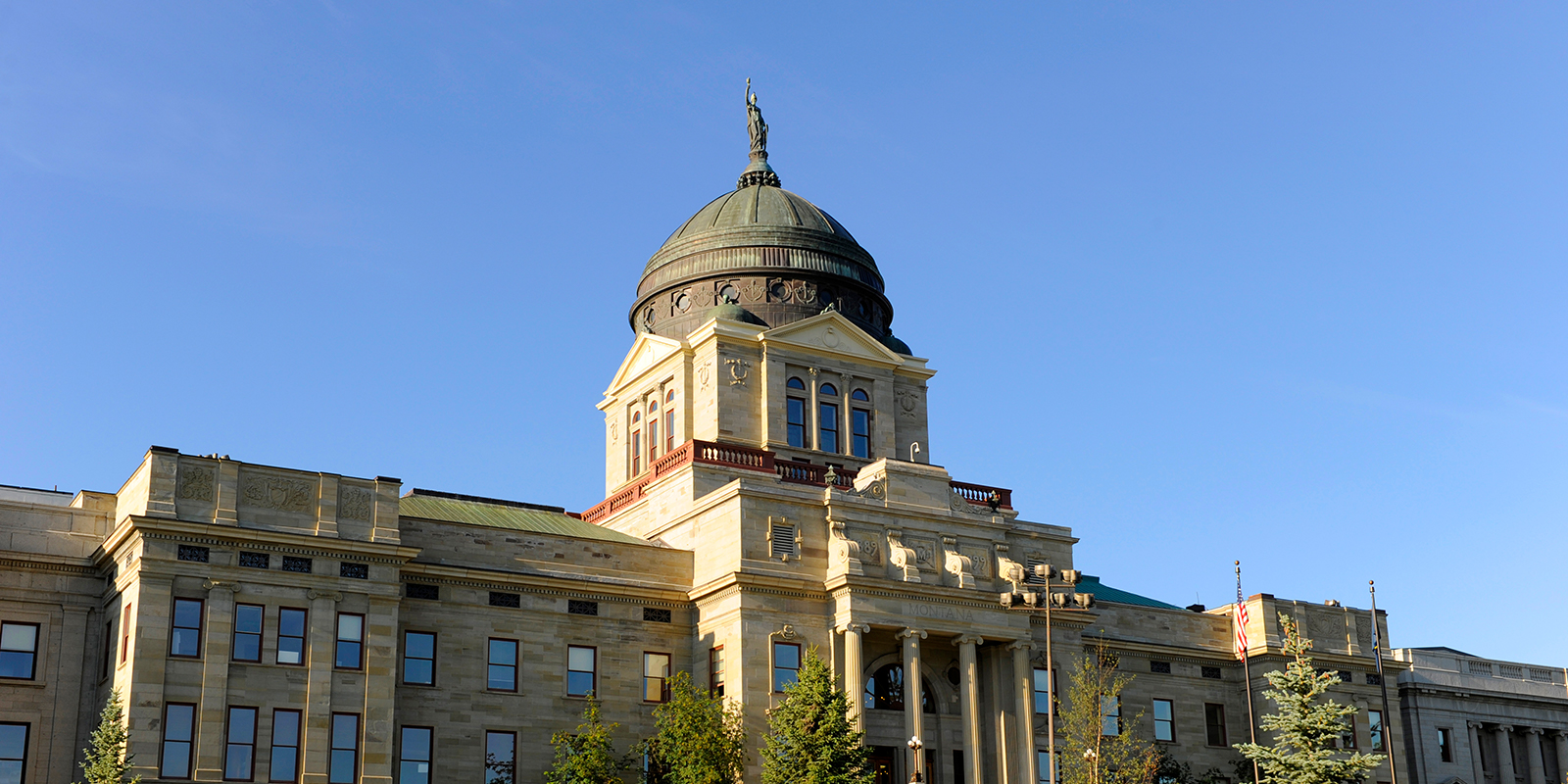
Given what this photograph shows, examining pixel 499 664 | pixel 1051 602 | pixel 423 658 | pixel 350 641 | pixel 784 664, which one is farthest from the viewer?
pixel 784 664

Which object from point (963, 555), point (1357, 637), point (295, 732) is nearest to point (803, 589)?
point (963, 555)

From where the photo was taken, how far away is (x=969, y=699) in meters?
53.7

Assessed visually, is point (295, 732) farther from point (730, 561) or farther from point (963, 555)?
point (963, 555)

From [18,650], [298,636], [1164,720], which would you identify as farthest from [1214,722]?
[18,650]

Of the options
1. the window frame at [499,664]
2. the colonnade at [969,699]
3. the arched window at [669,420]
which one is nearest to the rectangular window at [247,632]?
the window frame at [499,664]

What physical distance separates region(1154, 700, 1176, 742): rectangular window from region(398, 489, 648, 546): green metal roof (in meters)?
20.0

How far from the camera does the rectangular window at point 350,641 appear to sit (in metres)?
Answer: 47.8

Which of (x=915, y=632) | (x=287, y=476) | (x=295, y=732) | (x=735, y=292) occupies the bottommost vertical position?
(x=295, y=732)

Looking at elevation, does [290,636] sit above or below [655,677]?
above

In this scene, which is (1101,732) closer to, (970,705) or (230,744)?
(970,705)

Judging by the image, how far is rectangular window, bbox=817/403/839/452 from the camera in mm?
66562

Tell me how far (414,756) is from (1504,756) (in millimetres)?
46665

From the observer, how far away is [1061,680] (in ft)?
192

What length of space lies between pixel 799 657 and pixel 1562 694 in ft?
131
